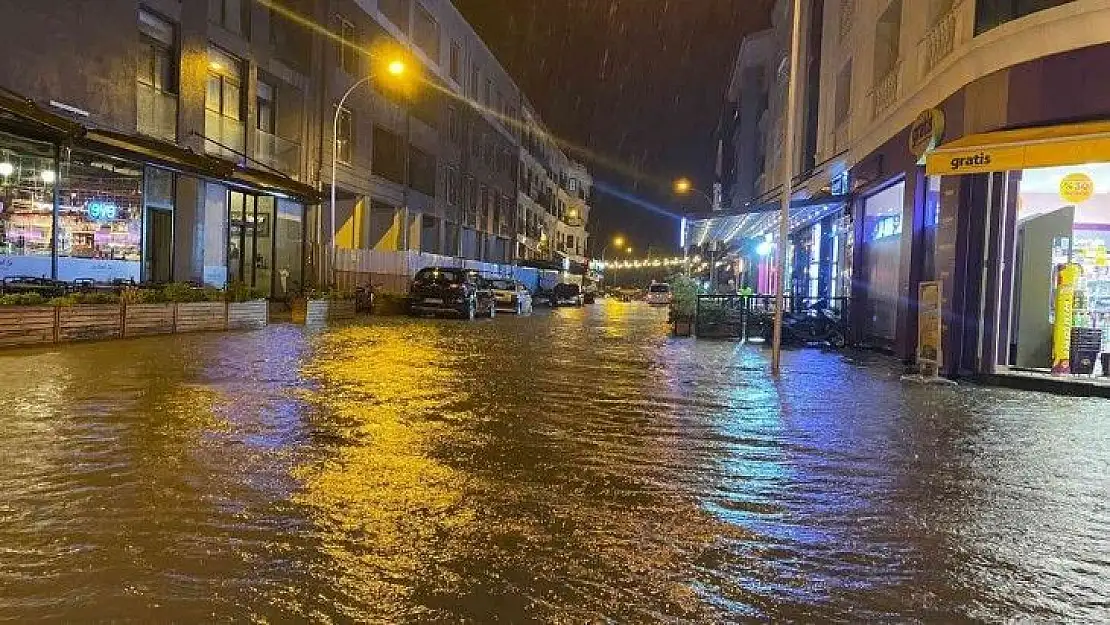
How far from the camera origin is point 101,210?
801 inches

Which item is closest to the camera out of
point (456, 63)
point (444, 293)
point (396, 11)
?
point (444, 293)

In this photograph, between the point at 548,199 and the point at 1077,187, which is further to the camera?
the point at 548,199

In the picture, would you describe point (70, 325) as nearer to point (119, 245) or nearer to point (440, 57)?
point (119, 245)

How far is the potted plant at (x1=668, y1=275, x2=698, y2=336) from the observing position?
2481 centimetres

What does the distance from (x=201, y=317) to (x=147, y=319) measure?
6.19 feet

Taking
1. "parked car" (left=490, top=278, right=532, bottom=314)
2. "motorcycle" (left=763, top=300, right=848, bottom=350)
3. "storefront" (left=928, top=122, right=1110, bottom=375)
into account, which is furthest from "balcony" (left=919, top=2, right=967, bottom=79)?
"parked car" (left=490, top=278, right=532, bottom=314)

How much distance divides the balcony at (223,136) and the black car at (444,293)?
7366 millimetres

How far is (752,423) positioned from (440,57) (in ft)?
130

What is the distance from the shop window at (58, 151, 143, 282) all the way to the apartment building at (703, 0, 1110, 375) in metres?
17.9

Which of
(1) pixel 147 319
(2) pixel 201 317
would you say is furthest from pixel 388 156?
(1) pixel 147 319

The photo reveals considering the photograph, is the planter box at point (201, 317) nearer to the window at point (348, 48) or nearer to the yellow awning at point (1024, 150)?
the yellow awning at point (1024, 150)

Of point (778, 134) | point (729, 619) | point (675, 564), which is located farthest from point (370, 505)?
point (778, 134)

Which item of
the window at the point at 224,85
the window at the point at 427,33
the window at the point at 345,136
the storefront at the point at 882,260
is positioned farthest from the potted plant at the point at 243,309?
the window at the point at 427,33

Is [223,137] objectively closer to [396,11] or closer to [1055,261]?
[396,11]
